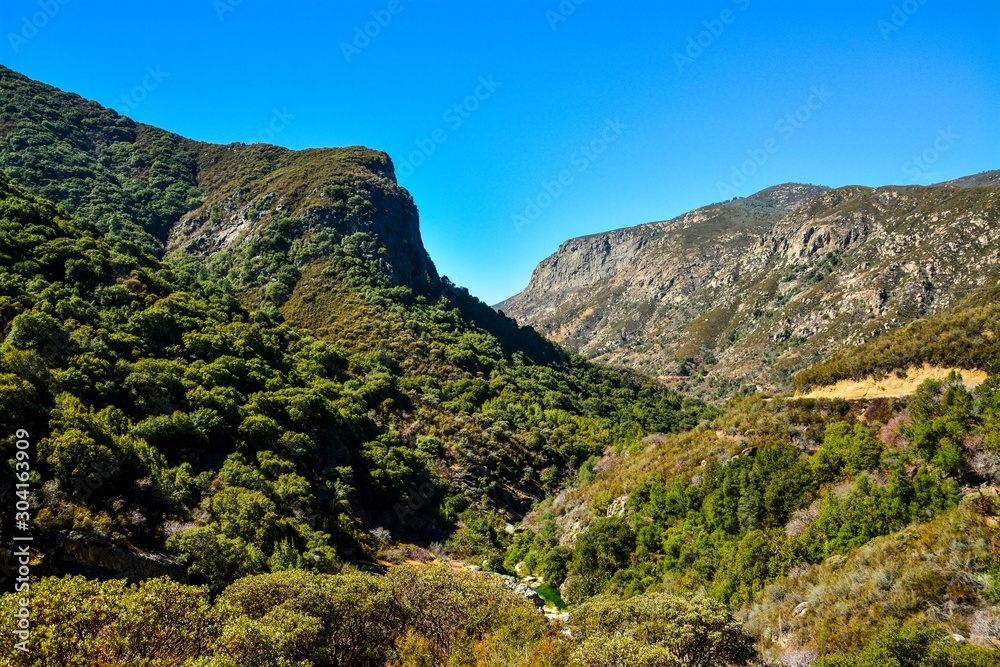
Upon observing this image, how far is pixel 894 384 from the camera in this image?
31.7 metres

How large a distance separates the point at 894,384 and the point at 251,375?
56083 millimetres

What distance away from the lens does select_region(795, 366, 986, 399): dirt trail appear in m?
28.0

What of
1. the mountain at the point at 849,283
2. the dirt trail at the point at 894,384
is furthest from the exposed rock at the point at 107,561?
the mountain at the point at 849,283

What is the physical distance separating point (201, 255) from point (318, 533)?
92.3 meters

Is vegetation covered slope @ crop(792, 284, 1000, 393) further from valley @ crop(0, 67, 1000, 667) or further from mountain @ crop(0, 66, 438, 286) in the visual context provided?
mountain @ crop(0, 66, 438, 286)

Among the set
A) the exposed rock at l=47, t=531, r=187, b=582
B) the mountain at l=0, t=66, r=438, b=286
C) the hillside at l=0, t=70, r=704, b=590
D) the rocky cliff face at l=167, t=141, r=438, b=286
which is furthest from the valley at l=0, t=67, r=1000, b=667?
the mountain at l=0, t=66, r=438, b=286

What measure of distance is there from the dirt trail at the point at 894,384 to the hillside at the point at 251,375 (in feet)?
114

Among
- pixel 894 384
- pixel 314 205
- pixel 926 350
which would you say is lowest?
pixel 894 384

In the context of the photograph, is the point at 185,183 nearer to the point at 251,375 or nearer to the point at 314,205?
the point at 314,205

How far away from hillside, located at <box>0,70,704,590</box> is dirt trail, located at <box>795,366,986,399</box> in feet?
114

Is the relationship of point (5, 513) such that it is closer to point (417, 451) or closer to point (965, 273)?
point (417, 451)

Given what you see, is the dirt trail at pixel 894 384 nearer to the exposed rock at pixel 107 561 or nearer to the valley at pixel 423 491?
the valley at pixel 423 491
